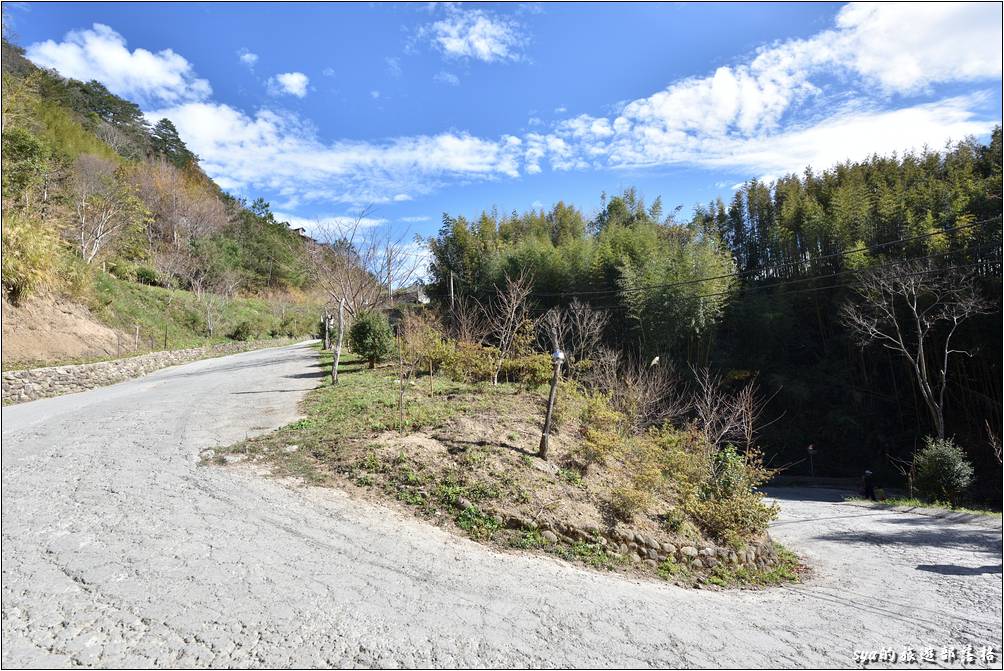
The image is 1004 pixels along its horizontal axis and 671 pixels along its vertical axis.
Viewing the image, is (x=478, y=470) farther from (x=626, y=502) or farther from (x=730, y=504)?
(x=730, y=504)

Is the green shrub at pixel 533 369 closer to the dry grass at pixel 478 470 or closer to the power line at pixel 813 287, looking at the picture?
the dry grass at pixel 478 470

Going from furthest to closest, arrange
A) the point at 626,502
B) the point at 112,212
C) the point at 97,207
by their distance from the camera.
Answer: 1. the point at 97,207
2. the point at 112,212
3. the point at 626,502

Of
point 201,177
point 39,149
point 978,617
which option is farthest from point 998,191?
point 201,177

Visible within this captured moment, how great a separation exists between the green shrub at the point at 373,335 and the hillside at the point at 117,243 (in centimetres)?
740

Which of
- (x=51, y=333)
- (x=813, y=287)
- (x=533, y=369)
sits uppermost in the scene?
(x=813, y=287)

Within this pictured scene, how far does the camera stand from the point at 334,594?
10.3 feet

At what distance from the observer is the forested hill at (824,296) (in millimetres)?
13648

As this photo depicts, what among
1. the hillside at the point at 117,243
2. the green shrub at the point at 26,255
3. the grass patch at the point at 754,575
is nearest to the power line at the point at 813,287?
the grass patch at the point at 754,575

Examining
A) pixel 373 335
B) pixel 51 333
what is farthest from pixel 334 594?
pixel 51 333

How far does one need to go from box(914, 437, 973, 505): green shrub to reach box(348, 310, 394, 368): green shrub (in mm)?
12503

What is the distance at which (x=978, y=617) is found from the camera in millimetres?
4098

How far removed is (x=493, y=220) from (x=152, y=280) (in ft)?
59.9

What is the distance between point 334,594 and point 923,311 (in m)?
16.4

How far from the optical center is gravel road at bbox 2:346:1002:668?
2.66 metres
